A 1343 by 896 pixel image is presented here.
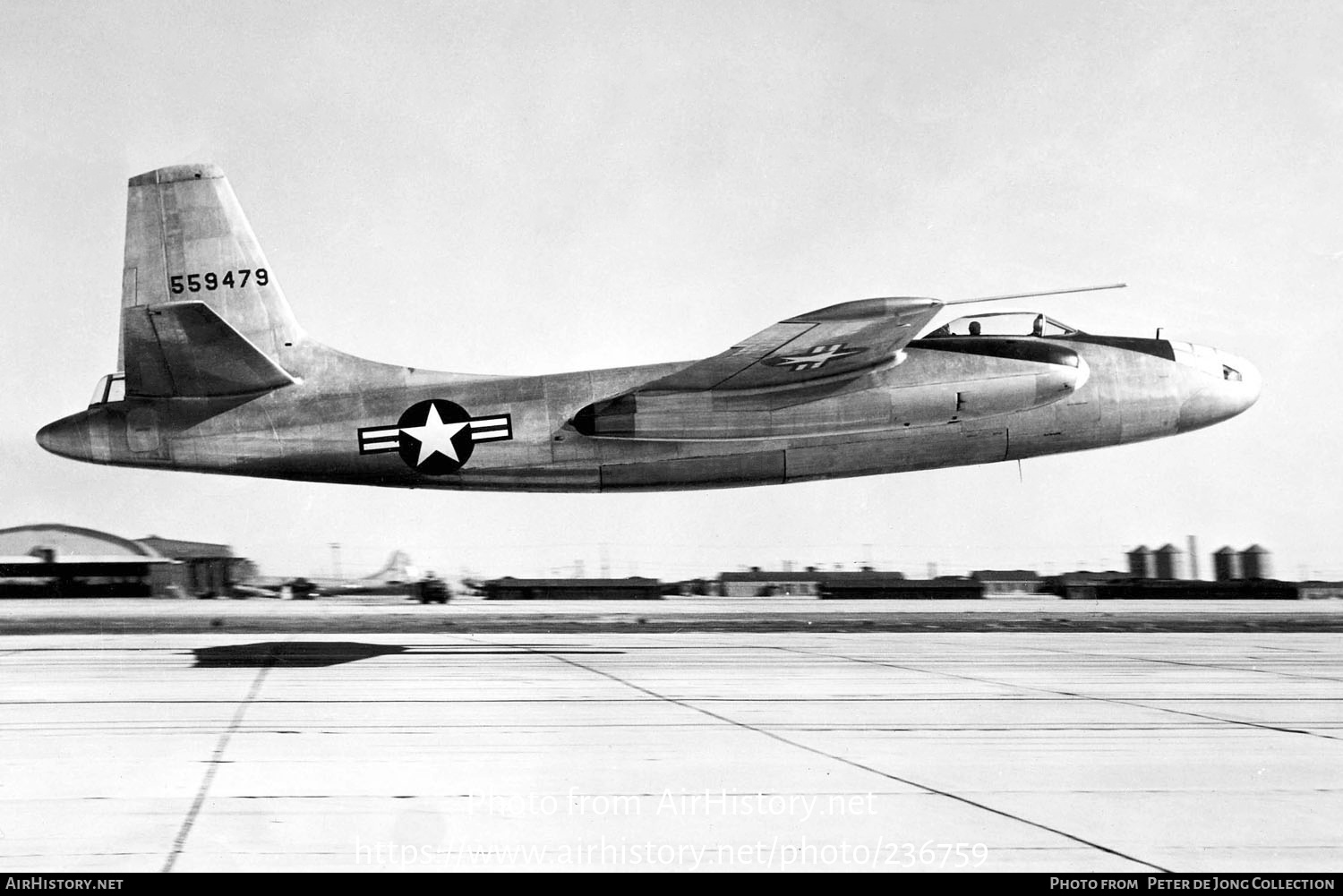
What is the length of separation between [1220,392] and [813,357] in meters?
9.55

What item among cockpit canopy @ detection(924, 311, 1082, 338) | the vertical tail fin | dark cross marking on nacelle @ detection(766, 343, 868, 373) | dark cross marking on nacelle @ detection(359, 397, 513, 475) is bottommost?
dark cross marking on nacelle @ detection(359, 397, 513, 475)

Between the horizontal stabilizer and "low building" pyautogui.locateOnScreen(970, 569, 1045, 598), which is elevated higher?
the horizontal stabilizer

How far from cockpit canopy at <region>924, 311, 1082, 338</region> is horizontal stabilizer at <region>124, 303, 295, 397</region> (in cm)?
1202

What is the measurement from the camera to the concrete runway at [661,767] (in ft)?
18.1

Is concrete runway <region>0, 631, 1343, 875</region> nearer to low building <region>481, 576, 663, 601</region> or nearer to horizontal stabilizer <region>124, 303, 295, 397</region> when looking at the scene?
horizontal stabilizer <region>124, 303, 295, 397</region>

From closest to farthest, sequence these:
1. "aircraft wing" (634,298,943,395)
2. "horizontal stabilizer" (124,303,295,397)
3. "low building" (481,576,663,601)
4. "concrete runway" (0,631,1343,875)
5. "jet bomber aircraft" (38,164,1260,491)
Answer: "concrete runway" (0,631,1343,875) < "aircraft wing" (634,298,943,395) < "horizontal stabilizer" (124,303,295,397) < "jet bomber aircraft" (38,164,1260,491) < "low building" (481,576,663,601)

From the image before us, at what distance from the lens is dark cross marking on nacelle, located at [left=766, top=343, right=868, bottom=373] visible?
59.4 feet

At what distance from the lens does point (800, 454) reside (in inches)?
790

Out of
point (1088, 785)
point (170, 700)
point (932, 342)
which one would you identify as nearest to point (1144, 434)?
point (932, 342)

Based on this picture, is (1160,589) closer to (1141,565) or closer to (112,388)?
(1141,565)

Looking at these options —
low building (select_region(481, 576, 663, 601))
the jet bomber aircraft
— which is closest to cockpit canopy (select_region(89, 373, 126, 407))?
the jet bomber aircraft

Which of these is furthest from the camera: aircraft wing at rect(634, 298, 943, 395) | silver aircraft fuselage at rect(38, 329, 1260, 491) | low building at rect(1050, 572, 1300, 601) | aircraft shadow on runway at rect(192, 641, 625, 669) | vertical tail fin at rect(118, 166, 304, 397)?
low building at rect(1050, 572, 1300, 601)

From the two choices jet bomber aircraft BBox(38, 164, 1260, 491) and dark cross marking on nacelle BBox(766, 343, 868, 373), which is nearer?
jet bomber aircraft BBox(38, 164, 1260, 491)

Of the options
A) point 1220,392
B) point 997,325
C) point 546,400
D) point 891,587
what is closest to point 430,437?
point 546,400
